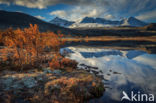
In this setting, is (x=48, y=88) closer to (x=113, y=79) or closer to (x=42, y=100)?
(x=42, y=100)

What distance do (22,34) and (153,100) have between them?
19.3 meters

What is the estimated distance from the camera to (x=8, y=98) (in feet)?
28.5

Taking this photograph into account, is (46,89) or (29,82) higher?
Result: (29,82)

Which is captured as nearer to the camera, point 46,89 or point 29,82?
point 46,89

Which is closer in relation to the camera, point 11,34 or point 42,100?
point 42,100

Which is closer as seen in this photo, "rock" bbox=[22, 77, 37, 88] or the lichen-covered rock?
the lichen-covered rock

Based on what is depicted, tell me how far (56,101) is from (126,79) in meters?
11.0

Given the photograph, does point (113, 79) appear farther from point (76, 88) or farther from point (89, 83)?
point (76, 88)

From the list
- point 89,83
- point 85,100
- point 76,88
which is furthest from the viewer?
point 89,83

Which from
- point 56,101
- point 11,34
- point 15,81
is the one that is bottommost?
point 56,101

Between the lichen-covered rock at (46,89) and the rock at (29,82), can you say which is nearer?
the lichen-covered rock at (46,89)

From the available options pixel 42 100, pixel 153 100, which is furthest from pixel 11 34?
pixel 153 100

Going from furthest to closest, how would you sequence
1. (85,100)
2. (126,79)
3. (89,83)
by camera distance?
(126,79)
(89,83)
(85,100)

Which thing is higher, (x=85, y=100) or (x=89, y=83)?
(x=89, y=83)
